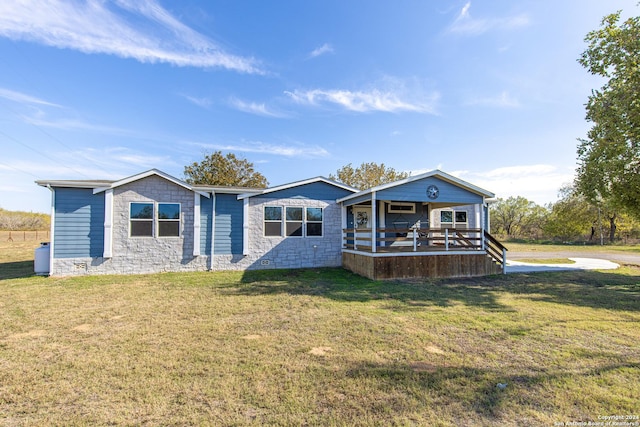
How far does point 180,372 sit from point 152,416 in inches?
30.0

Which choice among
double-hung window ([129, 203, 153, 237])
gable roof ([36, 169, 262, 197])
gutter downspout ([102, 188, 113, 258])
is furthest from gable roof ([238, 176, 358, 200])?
gutter downspout ([102, 188, 113, 258])

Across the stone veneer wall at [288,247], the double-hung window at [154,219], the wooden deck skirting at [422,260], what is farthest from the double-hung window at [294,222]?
the double-hung window at [154,219]

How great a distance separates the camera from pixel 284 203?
1153cm

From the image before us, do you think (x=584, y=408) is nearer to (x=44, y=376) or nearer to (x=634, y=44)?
(x=44, y=376)

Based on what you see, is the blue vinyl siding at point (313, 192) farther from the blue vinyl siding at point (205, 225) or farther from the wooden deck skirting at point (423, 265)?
the wooden deck skirting at point (423, 265)

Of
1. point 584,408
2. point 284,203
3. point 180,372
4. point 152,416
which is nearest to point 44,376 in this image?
point 180,372

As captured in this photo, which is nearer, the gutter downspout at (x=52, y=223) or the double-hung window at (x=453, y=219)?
the gutter downspout at (x=52, y=223)

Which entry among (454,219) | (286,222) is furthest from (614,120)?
(286,222)

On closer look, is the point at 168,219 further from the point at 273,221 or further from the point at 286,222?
the point at 286,222

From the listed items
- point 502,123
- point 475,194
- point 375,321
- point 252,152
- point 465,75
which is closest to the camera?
point 375,321

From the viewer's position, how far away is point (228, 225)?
11.0 metres

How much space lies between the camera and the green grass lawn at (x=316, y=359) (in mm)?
2475

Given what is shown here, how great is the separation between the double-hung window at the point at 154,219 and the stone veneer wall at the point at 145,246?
14 centimetres

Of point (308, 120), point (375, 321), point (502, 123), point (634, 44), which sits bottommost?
point (375, 321)
